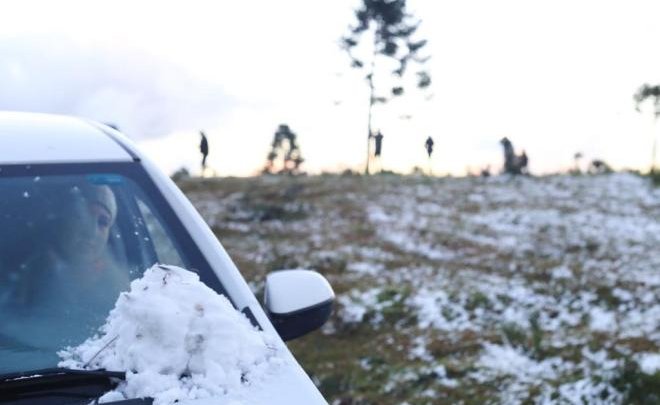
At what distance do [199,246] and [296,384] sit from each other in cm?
69

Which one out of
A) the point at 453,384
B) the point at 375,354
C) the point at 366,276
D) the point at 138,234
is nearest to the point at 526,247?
the point at 366,276

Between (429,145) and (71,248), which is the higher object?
(429,145)

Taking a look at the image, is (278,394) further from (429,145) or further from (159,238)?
(429,145)

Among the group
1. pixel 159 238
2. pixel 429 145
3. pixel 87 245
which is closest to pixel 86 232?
pixel 87 245

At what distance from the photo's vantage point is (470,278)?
11.3 meters

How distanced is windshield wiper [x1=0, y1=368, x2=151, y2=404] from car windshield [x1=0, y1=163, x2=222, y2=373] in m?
0.11

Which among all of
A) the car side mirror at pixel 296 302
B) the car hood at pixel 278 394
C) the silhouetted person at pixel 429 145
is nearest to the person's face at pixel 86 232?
the car side mirror at pixel 296 302

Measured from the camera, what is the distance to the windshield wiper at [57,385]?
2018 millimetres

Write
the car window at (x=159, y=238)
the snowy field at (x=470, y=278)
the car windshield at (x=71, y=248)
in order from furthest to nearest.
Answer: the snowy field at (x=470, y=278) → the car window at (x=159, y=238) → the car windshield at (x=71, y=248)

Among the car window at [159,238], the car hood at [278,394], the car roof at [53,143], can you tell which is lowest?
the car hood at [278,394]

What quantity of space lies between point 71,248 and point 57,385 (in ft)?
2.45

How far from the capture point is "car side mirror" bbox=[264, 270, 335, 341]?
276 centimetres

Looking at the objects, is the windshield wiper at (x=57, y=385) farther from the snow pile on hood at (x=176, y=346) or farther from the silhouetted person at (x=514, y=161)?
the silhouetted person at (x=514, y=161)

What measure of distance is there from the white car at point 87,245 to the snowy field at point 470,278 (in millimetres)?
4377
